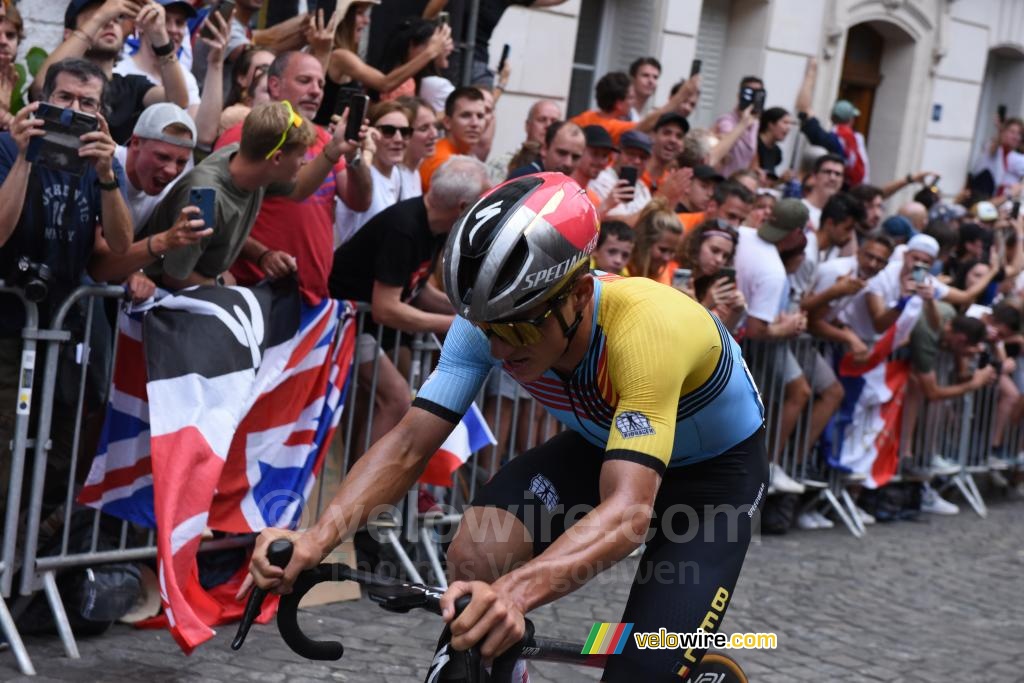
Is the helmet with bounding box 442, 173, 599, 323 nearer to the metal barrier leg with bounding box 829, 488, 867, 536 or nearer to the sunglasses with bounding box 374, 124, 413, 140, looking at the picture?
the sunglasses with bounding box 374, 124, 413, 140

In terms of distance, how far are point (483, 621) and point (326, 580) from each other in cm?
51

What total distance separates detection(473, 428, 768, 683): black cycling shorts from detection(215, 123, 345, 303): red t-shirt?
2746 mm

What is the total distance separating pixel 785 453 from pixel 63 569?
5446 millimetres

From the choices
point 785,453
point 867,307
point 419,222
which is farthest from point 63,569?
point 867,307

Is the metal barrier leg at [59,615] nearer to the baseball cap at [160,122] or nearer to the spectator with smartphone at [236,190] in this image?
the spectator with smartphone at [236,190]

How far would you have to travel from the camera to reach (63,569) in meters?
6.15

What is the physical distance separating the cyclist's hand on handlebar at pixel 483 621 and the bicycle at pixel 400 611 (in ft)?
0.07

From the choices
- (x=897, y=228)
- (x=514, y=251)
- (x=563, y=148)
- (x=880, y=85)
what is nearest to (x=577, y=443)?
(x=514, y=251)

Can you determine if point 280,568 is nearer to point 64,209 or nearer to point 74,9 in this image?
point 64,209

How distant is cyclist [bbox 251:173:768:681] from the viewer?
11.1ft

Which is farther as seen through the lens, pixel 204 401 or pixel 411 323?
pixel 411 323

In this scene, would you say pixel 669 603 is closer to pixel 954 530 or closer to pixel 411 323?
pixel 411 323

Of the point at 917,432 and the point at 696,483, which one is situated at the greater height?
the point at 696,483

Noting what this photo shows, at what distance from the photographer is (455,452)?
292 inches
